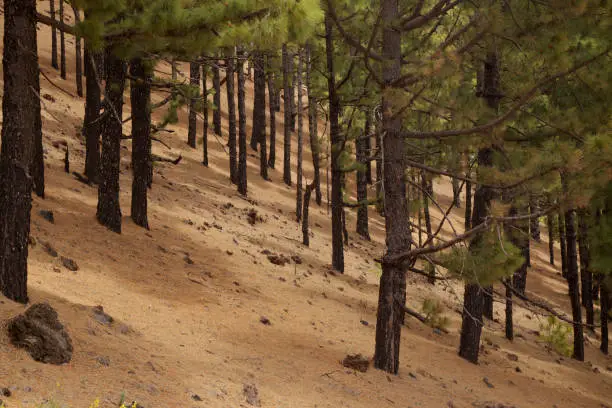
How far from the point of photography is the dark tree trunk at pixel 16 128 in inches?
262

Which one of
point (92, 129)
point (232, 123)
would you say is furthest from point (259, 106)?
point (92, 129)

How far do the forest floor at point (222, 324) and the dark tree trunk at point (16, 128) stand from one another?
27.1 inches

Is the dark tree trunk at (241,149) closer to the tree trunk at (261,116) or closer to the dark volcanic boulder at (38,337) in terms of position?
the tree trunk at (261,116)

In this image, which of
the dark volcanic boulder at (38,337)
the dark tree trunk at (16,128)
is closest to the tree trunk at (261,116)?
the dark tree trunk at (16,128)

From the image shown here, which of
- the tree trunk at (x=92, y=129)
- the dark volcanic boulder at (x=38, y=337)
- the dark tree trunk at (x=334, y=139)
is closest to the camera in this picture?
the dark volcanic boulder at (x=38, y=337)

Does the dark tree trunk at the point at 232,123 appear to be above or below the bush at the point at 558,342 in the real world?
above

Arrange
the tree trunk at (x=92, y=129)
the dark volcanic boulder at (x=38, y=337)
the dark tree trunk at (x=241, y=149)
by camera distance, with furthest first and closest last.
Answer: the dark tree trunk at (x=241, y=149), the tree trunk at (x=92, y=129), the dark volcanic boulder at (x=38, y=337)

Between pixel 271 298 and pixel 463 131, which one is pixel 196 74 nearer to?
pixel 271 298

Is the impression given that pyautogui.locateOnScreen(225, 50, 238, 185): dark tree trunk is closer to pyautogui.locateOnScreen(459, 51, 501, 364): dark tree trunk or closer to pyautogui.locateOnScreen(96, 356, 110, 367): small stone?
pyautogui.locateOnScreen(459, 51, 501, 364): dark tree trunk

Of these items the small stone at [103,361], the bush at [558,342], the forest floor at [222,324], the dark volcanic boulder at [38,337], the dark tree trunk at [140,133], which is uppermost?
the dark tree trunk at [140,133]

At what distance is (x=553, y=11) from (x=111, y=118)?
7307 millimetres

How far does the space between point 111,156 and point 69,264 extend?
2739mm

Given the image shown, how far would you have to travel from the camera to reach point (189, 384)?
22.7ft

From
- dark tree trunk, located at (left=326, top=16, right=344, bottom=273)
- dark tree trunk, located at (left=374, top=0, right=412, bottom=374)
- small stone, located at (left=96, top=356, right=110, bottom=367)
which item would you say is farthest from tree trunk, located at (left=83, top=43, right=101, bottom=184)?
small stone, located at (left=96, top=356, right=110, bottom=367)
